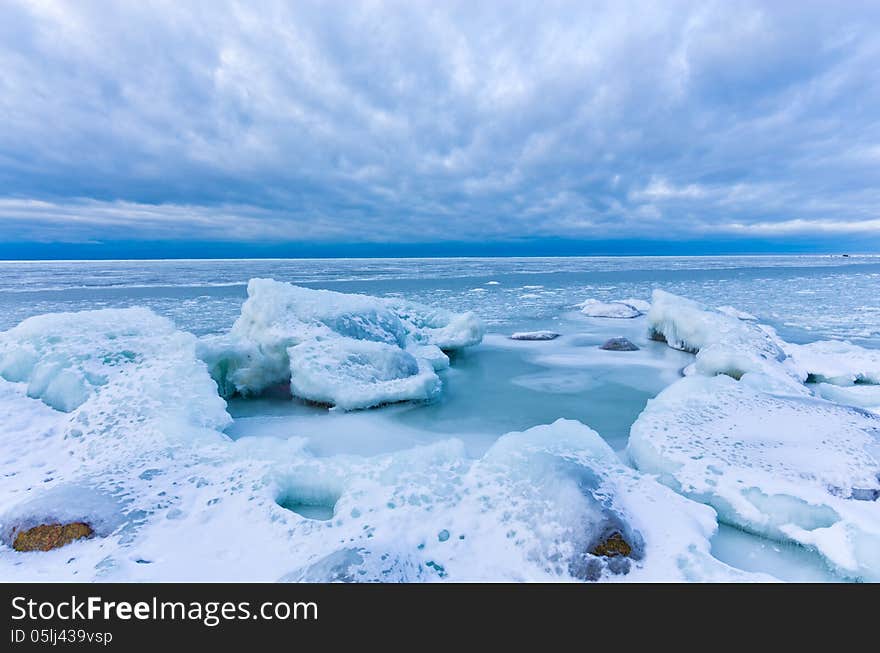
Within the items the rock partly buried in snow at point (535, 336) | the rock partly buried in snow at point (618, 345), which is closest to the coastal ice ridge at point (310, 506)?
the rock partly buried in snow at point (618, 345)

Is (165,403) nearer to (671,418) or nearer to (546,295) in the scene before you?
(671,418)

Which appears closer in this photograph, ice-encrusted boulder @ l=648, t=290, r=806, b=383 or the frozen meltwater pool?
the frozen meltwater pool

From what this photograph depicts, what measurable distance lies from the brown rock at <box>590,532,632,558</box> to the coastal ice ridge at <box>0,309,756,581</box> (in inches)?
0.9

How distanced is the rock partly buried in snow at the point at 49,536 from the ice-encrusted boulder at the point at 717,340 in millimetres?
7909

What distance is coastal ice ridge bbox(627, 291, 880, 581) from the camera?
2.94 meters

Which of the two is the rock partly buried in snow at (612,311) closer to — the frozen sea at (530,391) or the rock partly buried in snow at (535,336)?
the frozen sea at (530,391)

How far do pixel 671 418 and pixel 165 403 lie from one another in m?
5.50

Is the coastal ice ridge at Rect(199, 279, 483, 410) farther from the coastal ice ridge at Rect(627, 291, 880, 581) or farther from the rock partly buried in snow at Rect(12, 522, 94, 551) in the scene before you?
the coastal ice ridge at Rect(627, 291, 880, 581)

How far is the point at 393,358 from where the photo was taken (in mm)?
6625

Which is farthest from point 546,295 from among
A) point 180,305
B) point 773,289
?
point 180,305

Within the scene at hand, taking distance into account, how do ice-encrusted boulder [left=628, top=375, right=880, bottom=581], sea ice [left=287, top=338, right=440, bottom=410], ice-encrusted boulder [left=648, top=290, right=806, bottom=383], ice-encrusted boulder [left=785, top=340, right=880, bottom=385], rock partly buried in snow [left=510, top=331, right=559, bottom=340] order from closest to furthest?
1. ice-encrusted boulder [left=628, top=375, right=880, bottom=581]
2. sea ice [left=287, top=338, right=440, bottom=410]
3. ice-encrusted boulder [left=648, top=290, right=806, bottom=383]
4. ice-encrusted boulder [left=785, top=340, right=880, bottom=385]
5. rock partly buried in snow [left=510, top=331, right=559, bottom=340]

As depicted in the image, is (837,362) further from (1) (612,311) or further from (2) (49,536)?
(2) (49,536)

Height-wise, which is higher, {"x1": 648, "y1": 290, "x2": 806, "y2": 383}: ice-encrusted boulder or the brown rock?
{"x1": 648, "y1": 290, "x2": 806, "y2": 383}: ice-encrusted boulder

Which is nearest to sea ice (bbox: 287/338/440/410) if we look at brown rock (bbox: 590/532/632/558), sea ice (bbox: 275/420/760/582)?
sea ice (bbox: 275/420/760/582)
